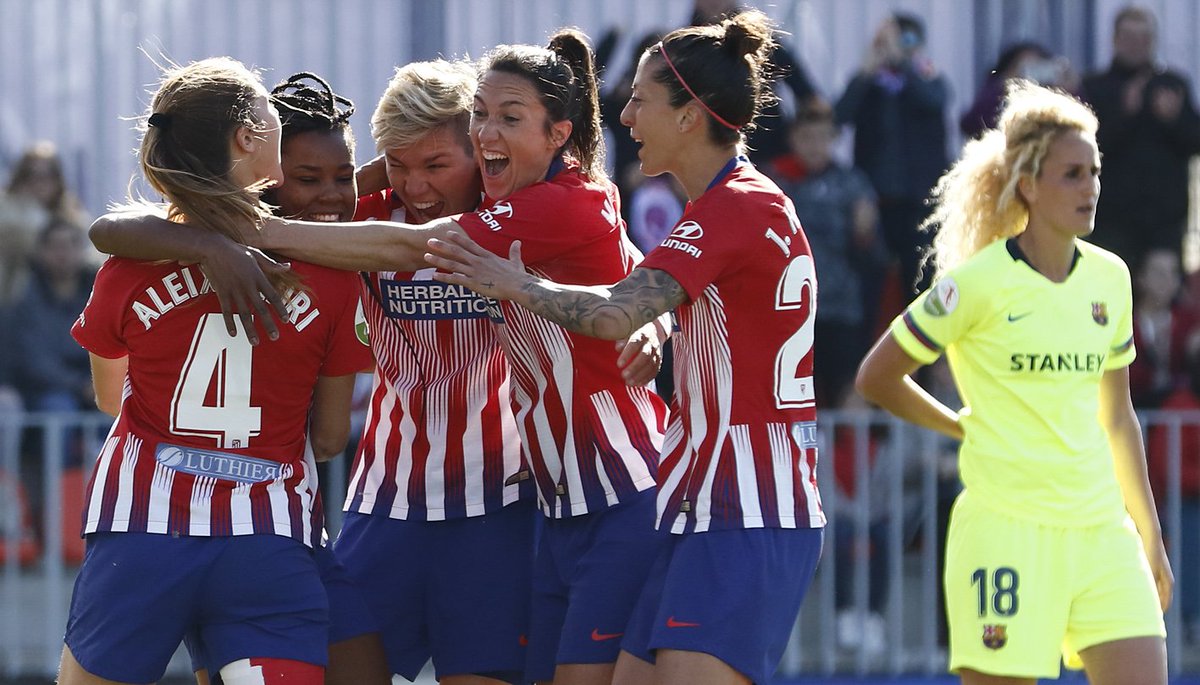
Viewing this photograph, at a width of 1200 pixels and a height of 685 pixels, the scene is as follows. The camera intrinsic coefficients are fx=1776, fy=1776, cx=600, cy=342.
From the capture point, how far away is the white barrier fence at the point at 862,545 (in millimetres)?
7660

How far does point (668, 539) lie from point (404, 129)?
50.0 inches

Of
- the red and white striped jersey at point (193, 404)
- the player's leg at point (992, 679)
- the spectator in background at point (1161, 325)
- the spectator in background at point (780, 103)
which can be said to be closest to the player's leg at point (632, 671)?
the red and white striped jersey at point (193, 404)

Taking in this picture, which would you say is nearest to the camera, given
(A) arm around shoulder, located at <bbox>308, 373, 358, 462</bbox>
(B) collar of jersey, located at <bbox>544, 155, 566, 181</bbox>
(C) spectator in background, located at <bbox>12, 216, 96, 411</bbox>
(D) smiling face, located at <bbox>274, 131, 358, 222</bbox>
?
(A) arm around shoulder, located at <bbox>308, 373, 358, 462</bbox>

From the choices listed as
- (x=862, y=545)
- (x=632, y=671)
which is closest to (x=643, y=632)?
(x=632, y=671)

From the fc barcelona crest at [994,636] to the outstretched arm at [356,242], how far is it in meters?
1.83

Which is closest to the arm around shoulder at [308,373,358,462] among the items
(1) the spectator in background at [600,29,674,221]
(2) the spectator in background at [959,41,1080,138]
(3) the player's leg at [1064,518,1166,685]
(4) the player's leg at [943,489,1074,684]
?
(4) the player's leg at [943,489,1074,684]

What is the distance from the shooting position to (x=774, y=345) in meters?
4.10

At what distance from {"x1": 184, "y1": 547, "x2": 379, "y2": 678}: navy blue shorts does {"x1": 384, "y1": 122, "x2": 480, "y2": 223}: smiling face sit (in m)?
0.93

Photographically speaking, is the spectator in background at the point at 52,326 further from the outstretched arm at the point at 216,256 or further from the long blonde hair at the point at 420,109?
the outstretched arm at the point at 216,256

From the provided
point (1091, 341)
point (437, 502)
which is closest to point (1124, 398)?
point (1091, 341)

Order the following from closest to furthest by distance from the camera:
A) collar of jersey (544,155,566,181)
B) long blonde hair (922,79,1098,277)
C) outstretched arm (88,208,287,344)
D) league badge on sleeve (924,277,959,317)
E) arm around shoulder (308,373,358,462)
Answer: outstretched arm (88,208,287,344) → arm around shoulder (308,373,358,462) → collar of jersey (544,155,566,181) → league badge on sleeve (924,277,959,317) → long blonde hair (922,79,1098,277)

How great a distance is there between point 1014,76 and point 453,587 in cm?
485

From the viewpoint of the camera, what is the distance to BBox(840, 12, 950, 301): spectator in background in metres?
8.55

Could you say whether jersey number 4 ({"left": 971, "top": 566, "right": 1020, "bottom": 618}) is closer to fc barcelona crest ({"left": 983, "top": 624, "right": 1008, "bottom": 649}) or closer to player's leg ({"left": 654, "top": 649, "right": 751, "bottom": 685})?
fc barcelona crest ({"left": 983, "top": 624, "right": 1008, "bottom": 649})
